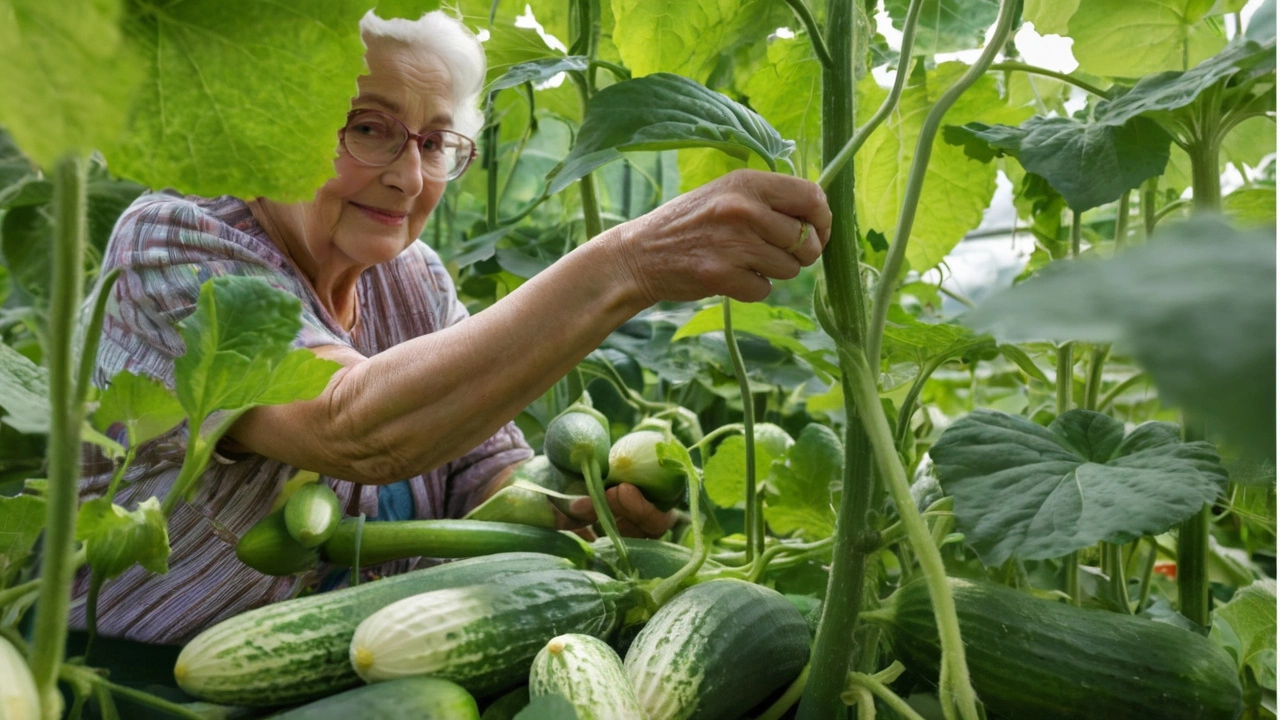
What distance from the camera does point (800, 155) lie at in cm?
89

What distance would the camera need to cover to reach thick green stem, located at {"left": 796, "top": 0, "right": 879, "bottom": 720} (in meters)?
0.63

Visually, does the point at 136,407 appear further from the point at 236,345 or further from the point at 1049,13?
the point at 1049,13

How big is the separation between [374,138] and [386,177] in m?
0.05

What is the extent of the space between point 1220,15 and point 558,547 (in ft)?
2.38

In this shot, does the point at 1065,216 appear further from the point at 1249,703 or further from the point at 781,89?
the point at 1249,703

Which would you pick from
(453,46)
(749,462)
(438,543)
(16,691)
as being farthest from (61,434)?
(453,46)

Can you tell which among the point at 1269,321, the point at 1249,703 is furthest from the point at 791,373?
the point at 1269,321

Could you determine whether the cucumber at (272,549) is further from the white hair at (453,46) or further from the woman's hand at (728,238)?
the white hair at (453,46)

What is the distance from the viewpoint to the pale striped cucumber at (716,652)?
2.00 ft

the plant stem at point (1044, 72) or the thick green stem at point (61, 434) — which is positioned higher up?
the plant stem at point (1044, 72)

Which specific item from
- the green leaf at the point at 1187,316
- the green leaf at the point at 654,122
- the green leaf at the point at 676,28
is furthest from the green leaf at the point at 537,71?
the green leaf at the point at 1187,316

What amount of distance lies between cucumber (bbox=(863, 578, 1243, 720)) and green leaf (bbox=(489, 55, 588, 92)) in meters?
0.46

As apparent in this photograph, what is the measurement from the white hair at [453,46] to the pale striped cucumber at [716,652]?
603 mm

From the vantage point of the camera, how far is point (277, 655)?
2.04ft
